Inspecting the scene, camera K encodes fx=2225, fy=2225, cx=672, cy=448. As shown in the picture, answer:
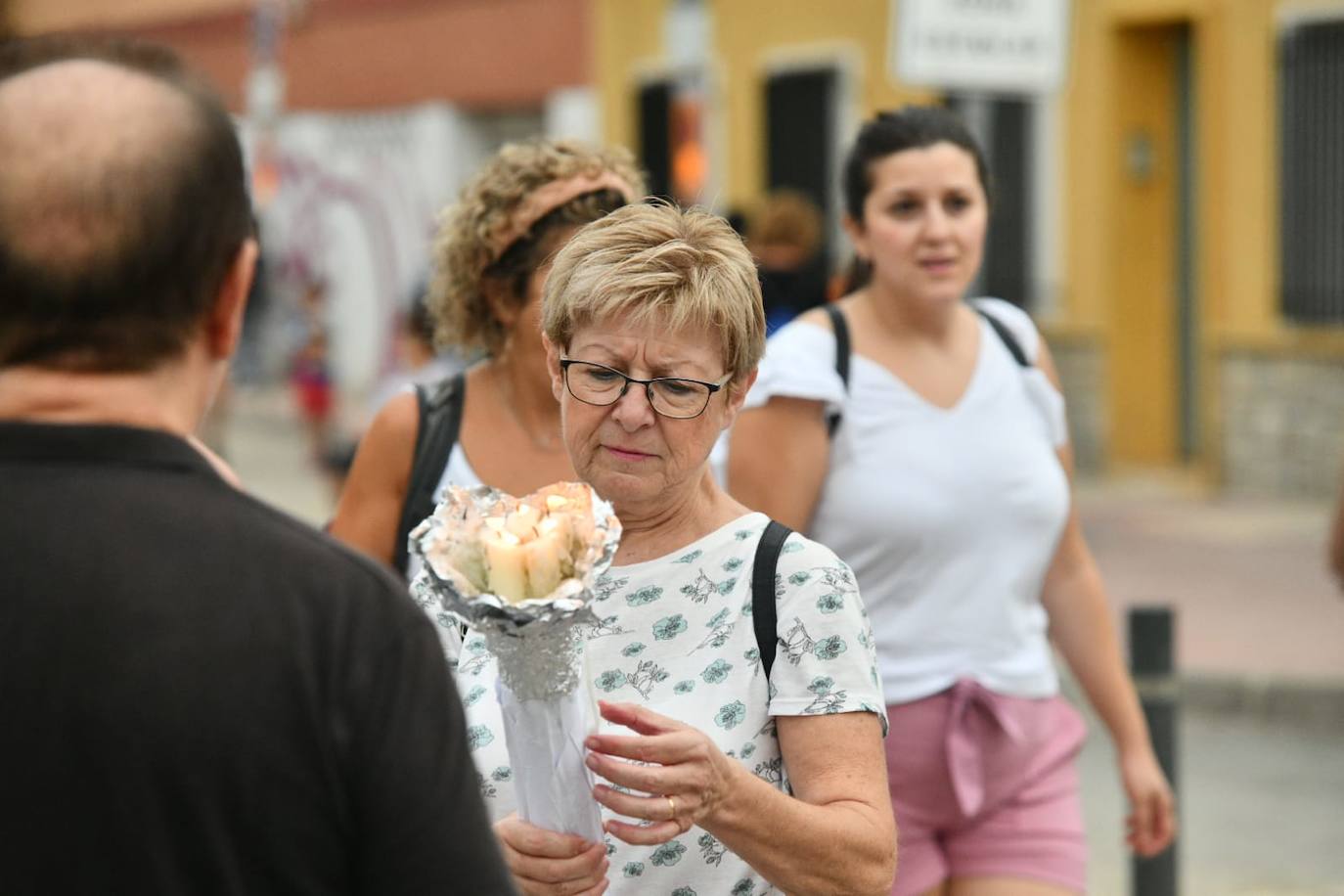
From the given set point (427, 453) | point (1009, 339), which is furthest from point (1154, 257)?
point (427, 453)

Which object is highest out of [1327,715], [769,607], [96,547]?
[96,547]

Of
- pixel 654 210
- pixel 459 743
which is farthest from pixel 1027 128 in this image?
pixel 459 743

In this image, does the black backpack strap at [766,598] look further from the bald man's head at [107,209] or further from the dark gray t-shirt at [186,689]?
the bald man's head at [107,209]

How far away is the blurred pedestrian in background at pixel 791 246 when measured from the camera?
8367 millimetres

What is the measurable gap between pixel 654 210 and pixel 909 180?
4.85 feet

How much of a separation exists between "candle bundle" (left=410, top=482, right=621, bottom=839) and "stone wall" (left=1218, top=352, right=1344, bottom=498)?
41.0ft

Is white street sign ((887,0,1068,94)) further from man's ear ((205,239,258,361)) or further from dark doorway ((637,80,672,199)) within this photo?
dark doorway ((637,80,672,199))

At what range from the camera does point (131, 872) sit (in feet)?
5.65

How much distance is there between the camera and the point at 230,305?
5.94 ft

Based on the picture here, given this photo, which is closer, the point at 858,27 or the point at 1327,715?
the point at 1327,715

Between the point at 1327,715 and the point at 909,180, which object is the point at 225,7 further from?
the point at 909,180

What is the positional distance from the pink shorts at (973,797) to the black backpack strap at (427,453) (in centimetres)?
90

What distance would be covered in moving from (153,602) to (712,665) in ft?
3.63

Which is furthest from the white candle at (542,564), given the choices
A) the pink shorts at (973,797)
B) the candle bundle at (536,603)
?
the pink shorts at (973,797)
